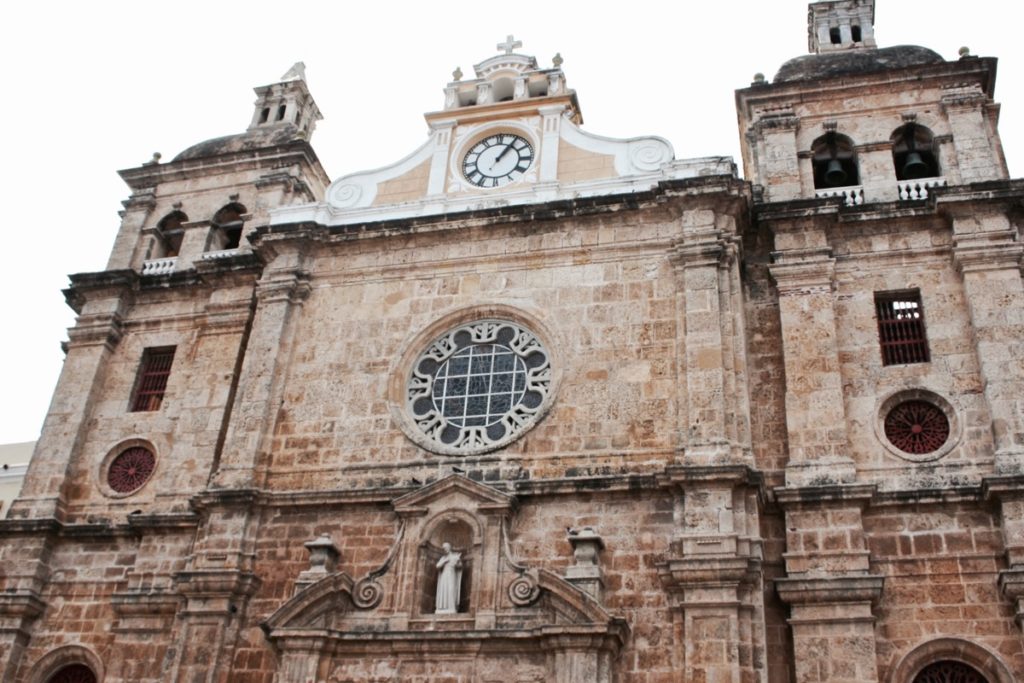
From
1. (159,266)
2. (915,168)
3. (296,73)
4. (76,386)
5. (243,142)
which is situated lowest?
(76,386)

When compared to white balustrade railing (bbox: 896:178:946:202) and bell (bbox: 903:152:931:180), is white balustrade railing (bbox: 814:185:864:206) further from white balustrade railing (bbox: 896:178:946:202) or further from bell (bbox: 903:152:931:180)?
bell (bbox: 903:152:931:180)

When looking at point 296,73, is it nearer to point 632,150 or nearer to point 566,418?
point 632,150

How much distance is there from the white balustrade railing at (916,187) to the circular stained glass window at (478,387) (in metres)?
6.11

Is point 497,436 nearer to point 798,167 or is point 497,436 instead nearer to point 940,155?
point 798,167

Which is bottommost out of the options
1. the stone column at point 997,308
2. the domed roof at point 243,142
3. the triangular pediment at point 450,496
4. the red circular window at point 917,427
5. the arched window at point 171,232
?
the triangular pediment at point 450,496

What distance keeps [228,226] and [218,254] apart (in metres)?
0.94

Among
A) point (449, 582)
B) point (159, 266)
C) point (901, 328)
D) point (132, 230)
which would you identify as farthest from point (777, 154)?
point (132, 230)

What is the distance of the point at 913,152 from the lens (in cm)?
1681

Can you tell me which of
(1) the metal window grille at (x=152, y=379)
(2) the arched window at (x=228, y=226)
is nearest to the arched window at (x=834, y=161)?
(2) the arched window at (x=228, y=226)

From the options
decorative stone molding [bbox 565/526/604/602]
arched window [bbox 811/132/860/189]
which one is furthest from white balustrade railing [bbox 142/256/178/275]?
arched window [bbox 811/132/860/189]

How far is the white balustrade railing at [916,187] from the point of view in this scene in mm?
15945

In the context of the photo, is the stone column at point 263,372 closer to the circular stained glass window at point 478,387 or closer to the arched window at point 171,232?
the circular stained glass window at point 478,387

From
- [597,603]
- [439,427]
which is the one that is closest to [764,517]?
[597,603]

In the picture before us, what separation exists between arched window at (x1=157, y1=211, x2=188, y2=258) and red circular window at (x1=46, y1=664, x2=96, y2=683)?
307 inches
